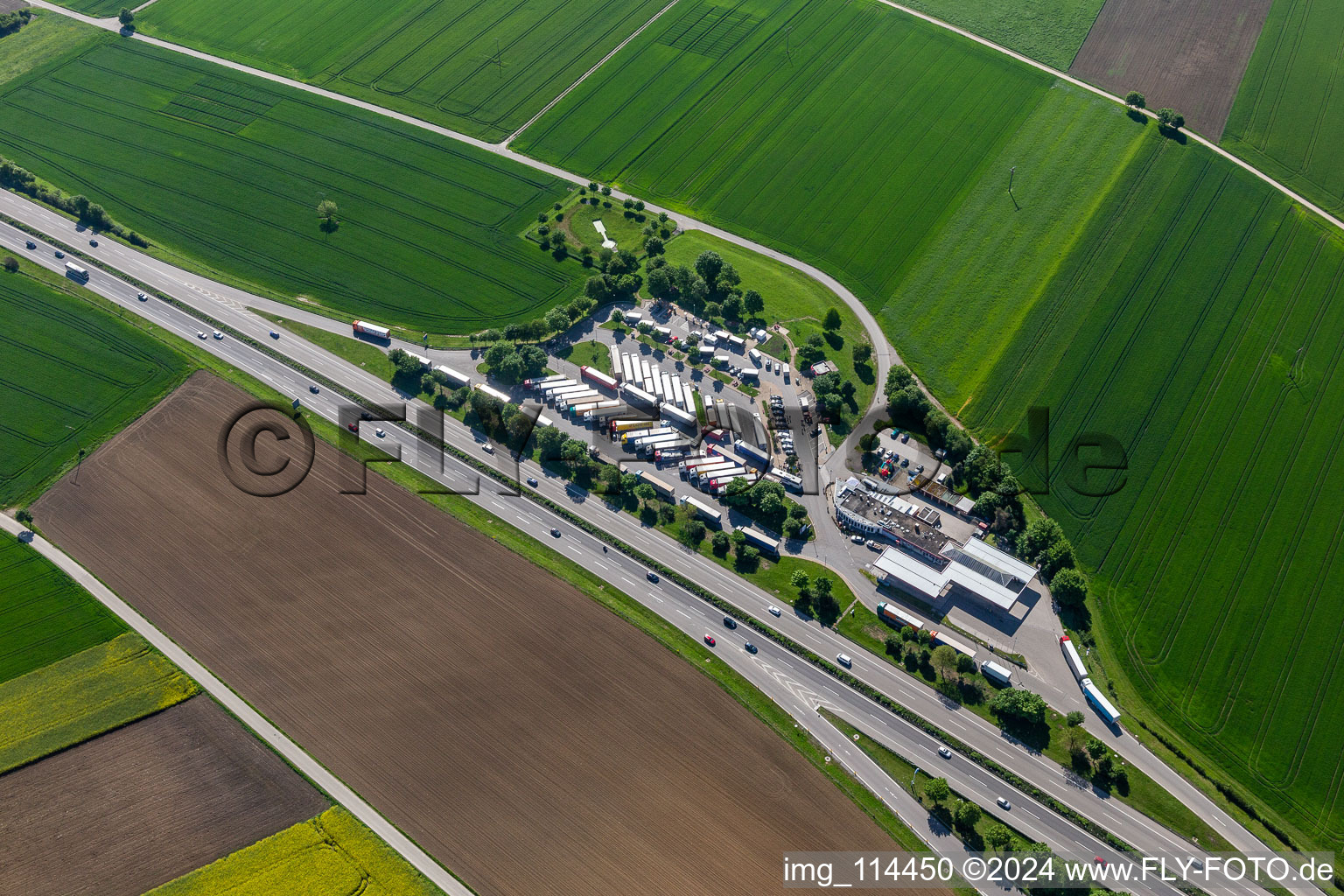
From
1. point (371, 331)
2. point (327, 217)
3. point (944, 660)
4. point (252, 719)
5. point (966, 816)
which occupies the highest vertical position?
point (327, 217)

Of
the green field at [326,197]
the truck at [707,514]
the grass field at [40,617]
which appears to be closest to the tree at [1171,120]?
the green field at [326,197]

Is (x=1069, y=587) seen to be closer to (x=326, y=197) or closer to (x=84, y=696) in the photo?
(x=84, y=696)

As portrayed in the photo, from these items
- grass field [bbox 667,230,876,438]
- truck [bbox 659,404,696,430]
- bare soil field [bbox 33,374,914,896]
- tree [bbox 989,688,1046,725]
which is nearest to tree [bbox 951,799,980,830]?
bare soil field [bbox 33,374,914,896]

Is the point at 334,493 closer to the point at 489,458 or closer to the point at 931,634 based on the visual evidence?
the point at 489,458

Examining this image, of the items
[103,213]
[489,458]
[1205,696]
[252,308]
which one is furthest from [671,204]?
[1205,696]

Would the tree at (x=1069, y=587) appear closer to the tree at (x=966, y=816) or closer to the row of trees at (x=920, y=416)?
the row of trees at (x=920, y=416)

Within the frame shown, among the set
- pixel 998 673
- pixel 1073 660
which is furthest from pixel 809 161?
pixel 998 673
